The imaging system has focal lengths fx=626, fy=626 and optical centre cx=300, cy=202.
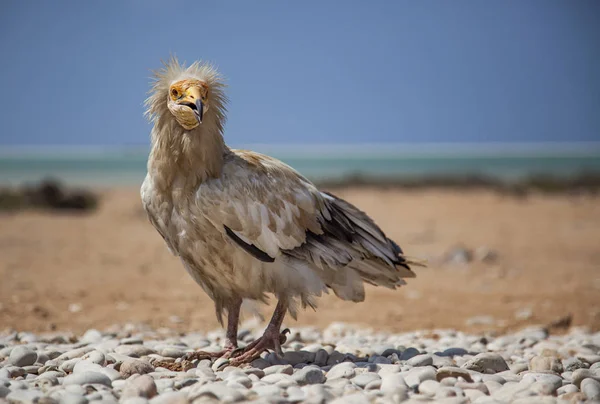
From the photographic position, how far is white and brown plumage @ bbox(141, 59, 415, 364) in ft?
15.4

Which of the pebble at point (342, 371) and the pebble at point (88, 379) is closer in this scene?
the pebble at point (88, 379)

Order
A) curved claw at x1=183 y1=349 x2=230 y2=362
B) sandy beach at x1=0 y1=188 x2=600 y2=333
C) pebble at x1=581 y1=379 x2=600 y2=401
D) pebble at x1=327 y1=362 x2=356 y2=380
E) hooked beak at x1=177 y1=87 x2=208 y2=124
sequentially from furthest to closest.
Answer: sandy beach at x1=0 y1=188 x2=600 y2=333 < curved claw at x1=183 y1=349 x2=230 y2=362 < hooked beak at x1=177 y1=87 x2=208 y2=124 < pebble at x1=327 y1=362 x2=356 y2=380 < pebble at x1=581 y1=379 x2=600 y2=401

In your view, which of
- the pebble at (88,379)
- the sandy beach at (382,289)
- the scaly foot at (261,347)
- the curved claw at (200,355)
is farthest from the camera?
the sandy beach at (382,289)

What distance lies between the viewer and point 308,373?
438cm

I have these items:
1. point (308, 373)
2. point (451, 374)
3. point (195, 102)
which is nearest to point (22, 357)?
point (308, 373)

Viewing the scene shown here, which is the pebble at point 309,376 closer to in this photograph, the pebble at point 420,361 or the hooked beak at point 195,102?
the pebble at point 420,361

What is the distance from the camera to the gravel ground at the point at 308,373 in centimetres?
391

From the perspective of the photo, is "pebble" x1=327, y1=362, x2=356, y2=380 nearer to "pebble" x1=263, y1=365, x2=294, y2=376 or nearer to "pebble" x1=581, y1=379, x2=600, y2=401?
"pebble" x1=263, y1=365, x2=294, y2=376

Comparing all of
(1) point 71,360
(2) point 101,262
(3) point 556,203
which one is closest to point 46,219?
(2) point 101,262

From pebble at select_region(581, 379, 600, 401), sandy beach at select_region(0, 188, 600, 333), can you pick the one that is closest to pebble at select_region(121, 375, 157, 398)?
pebble at select_region(581, 379, 600, 401)

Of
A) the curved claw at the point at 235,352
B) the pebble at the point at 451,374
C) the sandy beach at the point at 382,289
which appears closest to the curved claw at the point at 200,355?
the curved claw at the point at 235,352

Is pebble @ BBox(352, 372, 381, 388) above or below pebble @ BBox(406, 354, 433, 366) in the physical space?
below

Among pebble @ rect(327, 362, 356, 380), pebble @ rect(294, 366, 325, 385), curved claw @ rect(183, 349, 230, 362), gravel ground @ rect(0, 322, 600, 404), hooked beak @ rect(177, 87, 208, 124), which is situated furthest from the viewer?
curved claw @ rect(183, 349, 230, 362)

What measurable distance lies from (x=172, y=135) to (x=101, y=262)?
8376 mm
